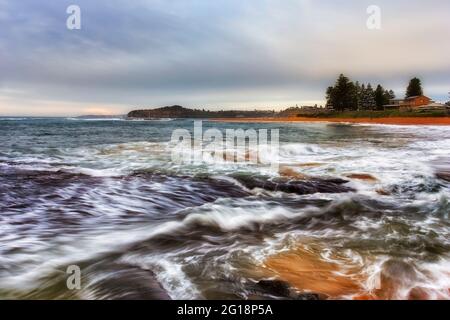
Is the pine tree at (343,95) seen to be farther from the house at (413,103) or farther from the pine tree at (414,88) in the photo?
the pine tree at (414,88)

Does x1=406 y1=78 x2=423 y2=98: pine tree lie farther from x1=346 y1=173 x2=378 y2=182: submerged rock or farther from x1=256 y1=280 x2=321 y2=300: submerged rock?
x1=256 y1=280 x2=321 y2=300: submerged rock

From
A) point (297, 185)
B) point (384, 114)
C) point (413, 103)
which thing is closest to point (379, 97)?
point (413, 103)

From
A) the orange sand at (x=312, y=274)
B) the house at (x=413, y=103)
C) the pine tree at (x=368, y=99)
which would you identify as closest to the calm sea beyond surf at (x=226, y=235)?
the orange sand at (x=312, y=274)

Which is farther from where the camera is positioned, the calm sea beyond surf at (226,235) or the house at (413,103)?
the house at (413,103)

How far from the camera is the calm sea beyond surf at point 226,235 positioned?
12.0ft

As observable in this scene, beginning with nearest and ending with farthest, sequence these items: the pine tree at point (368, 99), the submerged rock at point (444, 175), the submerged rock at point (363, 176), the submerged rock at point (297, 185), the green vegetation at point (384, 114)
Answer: the submerged rock at point (297, 185), the submerged rock at point (363, 176), the submerged rock at point (444, 175), the green vegetation at point (384, 114), the pine tree at point (368, 99)

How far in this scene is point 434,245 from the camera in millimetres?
4715

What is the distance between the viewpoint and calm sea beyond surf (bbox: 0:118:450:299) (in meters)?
3.66

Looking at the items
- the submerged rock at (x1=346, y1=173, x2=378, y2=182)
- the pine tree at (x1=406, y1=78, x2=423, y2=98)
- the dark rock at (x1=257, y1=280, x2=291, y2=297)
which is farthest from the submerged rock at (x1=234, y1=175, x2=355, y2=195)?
the pine tree at (x1=406, y1=78, x2=423, y2=98)

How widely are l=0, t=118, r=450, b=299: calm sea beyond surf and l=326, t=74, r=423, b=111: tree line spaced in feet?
270

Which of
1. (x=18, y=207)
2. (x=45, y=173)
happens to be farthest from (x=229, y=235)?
(x=45, y=173)

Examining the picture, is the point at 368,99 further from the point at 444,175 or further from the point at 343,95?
the point at 444,175
